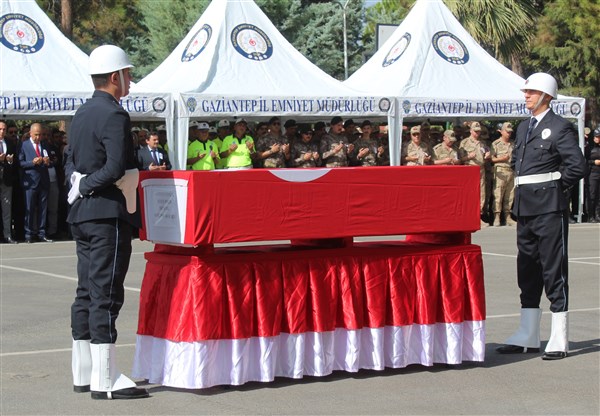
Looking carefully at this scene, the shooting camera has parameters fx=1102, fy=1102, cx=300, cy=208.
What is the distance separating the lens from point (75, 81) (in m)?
19.4

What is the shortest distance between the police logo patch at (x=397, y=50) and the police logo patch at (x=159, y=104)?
19.2ft

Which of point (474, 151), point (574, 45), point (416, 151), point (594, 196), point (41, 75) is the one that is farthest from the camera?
point (574, 45)

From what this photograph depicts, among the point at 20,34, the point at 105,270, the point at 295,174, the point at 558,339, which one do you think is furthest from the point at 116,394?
the point at 20,34

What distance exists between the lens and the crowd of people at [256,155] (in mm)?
19672

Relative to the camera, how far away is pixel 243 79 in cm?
2072

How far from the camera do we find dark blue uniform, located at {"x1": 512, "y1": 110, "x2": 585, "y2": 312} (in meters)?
8.41

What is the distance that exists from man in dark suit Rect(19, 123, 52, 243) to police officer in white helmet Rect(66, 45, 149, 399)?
13.0 m

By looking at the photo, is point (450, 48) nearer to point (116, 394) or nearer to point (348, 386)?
point (348, 386)

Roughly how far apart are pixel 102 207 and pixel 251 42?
15.0 meters

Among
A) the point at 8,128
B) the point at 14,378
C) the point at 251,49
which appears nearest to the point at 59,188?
the point at 8,128

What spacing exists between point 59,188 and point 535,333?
1336 cm

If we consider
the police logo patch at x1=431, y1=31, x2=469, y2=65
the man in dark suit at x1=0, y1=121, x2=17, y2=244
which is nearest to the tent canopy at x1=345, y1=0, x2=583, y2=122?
the police logo patch at x1=431, y1=31, x2=469, y2=65

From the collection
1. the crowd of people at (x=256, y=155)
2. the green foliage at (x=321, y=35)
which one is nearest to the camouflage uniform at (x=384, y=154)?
the crowd of people at (x=256, y=155)

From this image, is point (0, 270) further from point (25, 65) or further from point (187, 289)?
point (187, 289)
